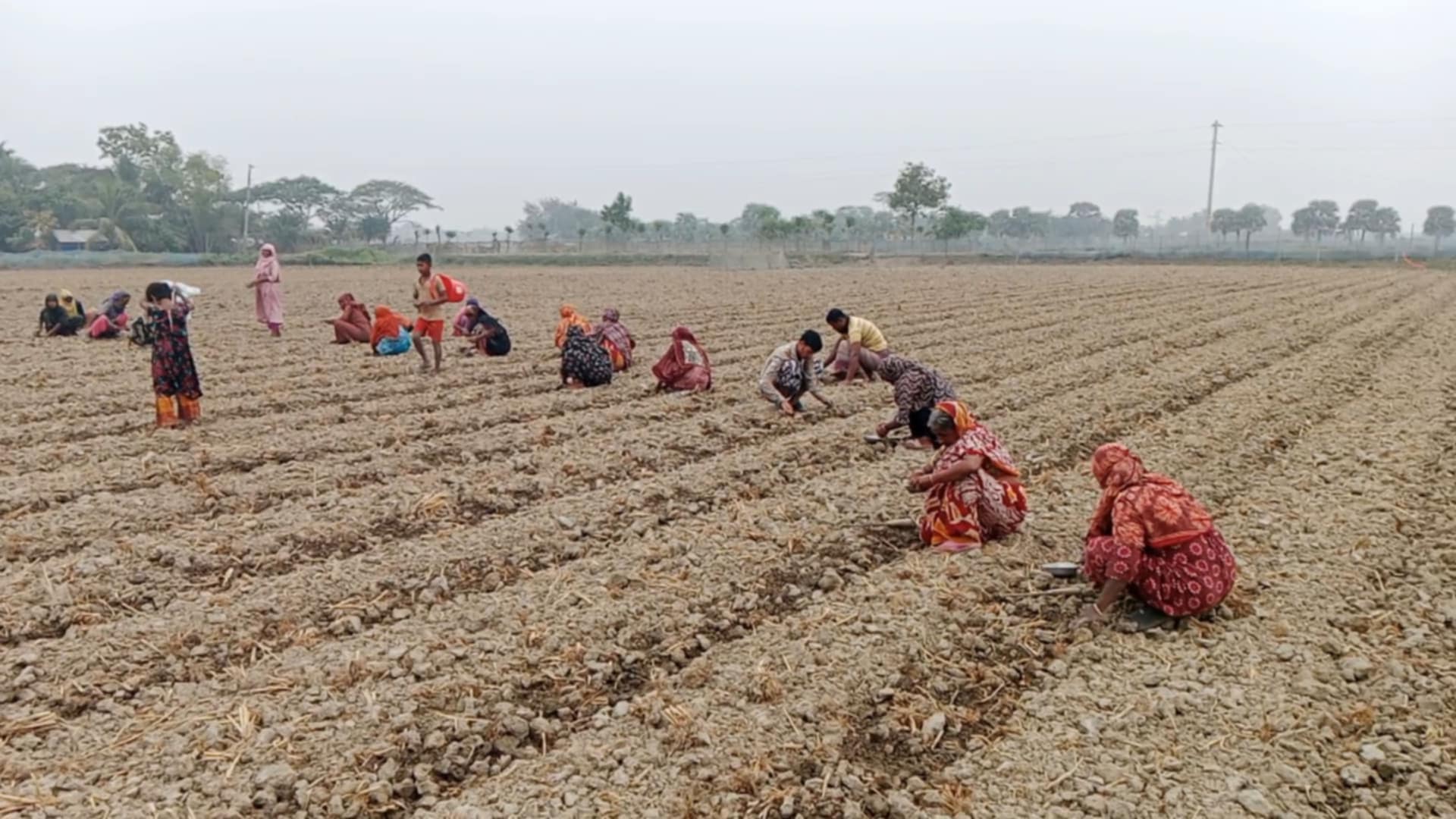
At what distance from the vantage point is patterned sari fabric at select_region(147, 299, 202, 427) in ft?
27.8

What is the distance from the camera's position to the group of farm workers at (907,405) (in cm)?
447

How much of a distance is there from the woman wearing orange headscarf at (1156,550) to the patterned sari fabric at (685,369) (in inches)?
236

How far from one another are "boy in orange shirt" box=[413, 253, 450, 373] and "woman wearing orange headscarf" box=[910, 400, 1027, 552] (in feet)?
21.1

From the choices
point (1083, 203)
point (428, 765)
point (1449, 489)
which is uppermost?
point (1083, 203)

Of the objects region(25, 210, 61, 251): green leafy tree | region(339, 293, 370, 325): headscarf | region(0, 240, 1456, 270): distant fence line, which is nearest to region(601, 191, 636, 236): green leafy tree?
region(0, 240, 1456, 270): distant fence line

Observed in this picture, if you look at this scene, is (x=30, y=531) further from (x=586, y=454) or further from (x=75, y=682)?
(x=586, y=454)

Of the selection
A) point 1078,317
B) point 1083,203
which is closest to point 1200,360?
point 1078,317

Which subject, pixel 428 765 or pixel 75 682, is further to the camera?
pixel 75 682

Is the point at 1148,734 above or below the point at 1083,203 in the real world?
below

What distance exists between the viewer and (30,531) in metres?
5.83

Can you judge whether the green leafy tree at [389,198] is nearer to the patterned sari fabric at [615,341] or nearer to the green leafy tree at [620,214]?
the green leafy tree at [620,214]

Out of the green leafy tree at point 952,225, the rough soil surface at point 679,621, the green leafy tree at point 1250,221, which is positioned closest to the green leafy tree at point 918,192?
the green leafy tree at point 952,225

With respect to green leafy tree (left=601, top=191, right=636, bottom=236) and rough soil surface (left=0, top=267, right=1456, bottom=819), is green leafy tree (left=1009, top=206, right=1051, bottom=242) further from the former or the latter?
rough soil surface (left=0, top=267, right=1456, bottom=819)

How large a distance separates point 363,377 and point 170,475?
4.22 meters
